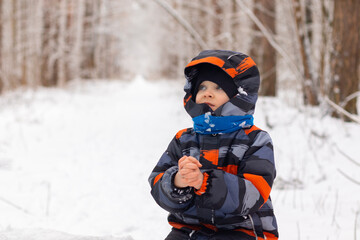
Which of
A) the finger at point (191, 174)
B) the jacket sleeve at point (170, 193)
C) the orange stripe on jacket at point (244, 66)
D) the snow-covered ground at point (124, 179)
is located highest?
the orange stripe on jacket at point (244, 66)

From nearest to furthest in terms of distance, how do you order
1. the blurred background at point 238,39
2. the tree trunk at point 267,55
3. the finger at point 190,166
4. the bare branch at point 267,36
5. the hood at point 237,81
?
the finger at point 190,166 < the hood at point 237,81 < the bare branch at point 267,36 < the blurred background at point 238,39 < the tree trunk at point 267,55

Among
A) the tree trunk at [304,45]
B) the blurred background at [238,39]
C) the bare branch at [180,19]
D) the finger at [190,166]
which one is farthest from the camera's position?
the blurred background at [238,39]

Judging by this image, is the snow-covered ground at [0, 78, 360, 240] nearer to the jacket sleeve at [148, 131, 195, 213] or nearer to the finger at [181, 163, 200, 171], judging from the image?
the jacket sleeve at [148, 131, 195, 213]

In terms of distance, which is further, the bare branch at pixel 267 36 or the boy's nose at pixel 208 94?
the bare branch at pixel 267 36

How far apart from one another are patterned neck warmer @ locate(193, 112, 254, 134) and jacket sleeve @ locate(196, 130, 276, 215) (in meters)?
0.19

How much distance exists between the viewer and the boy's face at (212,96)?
158 centimetres

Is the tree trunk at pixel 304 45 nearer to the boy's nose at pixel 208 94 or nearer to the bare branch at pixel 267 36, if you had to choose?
the bare branch at pixel 267 36

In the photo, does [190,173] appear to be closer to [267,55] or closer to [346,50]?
[346,50]

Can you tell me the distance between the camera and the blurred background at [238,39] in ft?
14.4

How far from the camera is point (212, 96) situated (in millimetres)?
1578

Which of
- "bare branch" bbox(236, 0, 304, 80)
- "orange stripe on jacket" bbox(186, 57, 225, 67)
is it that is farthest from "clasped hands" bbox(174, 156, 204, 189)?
"bare branch" bbox(236, 0, 304, 80)

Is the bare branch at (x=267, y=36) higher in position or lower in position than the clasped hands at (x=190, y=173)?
higher

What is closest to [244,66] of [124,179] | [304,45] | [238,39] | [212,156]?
[212,156]

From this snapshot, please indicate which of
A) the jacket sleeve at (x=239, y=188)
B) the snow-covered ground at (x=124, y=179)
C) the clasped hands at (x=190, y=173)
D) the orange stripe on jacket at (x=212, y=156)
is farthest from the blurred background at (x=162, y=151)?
the clasped hands at (x=190, y=173)
